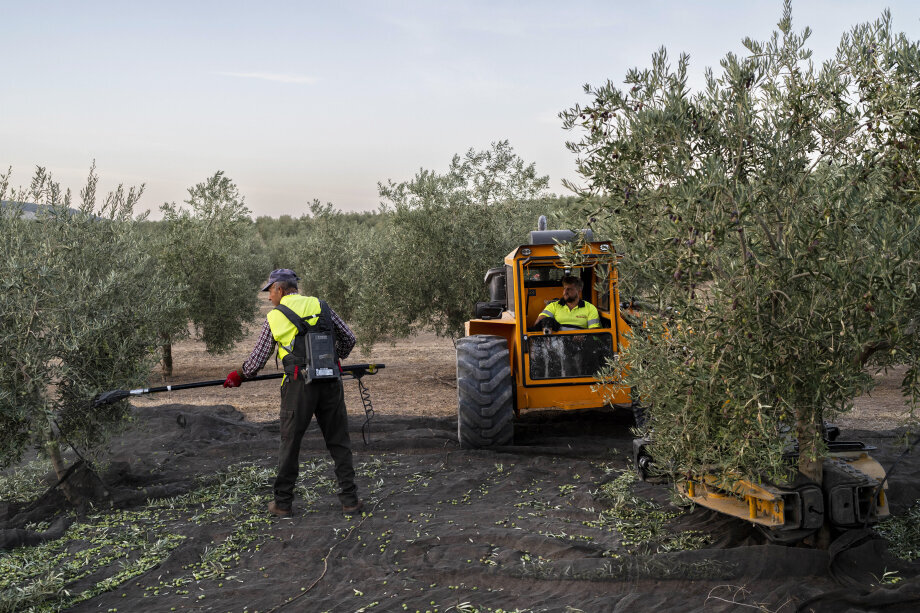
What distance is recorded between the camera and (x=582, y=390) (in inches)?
320

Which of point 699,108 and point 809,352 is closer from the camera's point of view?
point 809,352

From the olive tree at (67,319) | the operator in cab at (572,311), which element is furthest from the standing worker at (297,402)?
the operator in cab at (572,311)

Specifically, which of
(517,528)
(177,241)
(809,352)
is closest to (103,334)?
(517,528)

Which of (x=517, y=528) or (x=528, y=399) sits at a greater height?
(x=528, y=399)

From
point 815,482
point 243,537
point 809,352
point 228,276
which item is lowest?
point 243,537

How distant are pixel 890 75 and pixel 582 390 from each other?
15.4 ft

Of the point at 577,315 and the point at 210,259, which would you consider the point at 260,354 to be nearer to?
the point at 577,315

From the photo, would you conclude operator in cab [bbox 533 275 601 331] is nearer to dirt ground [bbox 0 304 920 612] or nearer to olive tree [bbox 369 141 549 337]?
dirt ground [bbox 0 304 920 612]

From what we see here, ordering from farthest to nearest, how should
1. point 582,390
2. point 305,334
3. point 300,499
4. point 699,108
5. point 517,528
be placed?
point 582,390, point 300,499, point 305,334, point 517,528, point 699,108

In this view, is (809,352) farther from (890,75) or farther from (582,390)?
(582,390)

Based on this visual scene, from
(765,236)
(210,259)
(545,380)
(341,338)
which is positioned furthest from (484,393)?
(210,259)

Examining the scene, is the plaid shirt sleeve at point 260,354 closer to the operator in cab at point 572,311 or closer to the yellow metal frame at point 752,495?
the operator in cab at point 572,311

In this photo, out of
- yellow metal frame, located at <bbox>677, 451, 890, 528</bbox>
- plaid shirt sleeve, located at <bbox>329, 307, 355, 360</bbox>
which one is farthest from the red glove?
yellow metal frame, located at <bbox>677, 451, 890, 528</bbox>

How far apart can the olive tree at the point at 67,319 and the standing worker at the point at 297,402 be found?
121 cm
